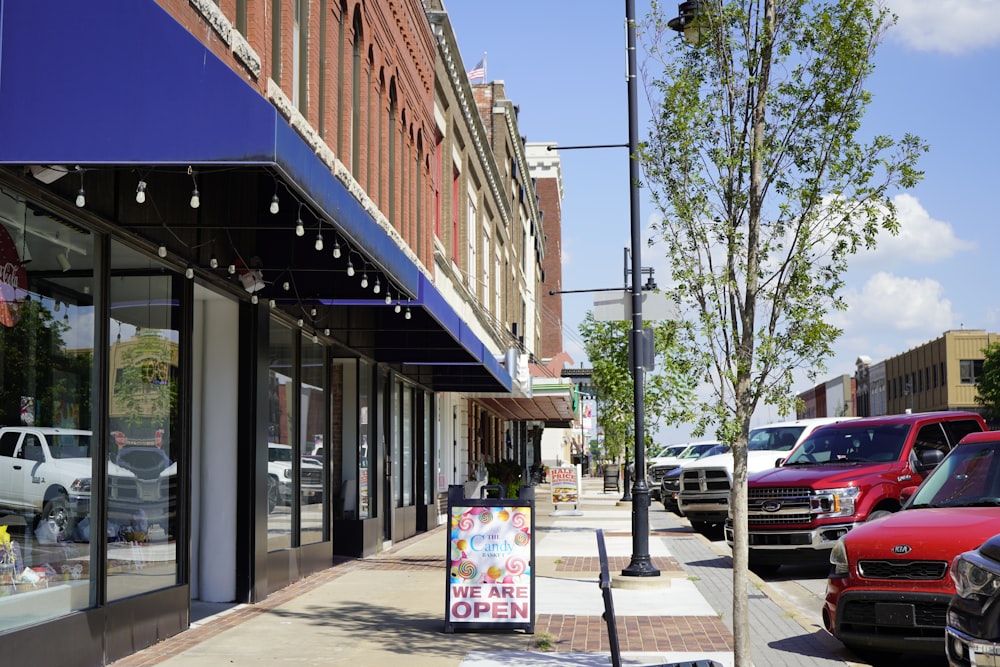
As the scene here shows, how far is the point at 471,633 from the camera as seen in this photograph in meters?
10.9

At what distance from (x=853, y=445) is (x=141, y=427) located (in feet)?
31.7

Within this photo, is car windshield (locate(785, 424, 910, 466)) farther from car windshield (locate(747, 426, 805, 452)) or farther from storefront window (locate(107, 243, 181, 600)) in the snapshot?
storefront window (locate(107, 243, 181, 600))

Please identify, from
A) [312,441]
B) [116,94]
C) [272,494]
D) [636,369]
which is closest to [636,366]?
[636,369]

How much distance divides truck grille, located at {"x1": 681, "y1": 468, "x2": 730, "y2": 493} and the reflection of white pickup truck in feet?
48.2

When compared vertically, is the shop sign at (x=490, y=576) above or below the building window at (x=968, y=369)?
below

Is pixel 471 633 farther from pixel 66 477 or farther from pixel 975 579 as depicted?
pixel 975 579

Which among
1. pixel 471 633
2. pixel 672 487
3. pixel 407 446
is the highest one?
pixel 407 446

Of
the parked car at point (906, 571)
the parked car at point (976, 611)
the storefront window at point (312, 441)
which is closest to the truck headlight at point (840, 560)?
the parked car at point (906, 571)

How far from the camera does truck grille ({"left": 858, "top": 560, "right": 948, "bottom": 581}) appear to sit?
880 cm

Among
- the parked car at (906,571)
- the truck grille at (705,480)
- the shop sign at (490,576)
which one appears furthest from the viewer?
the truck grille at (705,480)

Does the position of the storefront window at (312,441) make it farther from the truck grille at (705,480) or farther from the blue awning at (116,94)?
the truck grille at (705,480)

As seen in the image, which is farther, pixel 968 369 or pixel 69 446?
pixel 968 369

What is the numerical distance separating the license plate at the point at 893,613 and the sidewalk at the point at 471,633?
1.76 feet

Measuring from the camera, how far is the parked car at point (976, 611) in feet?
16.8
